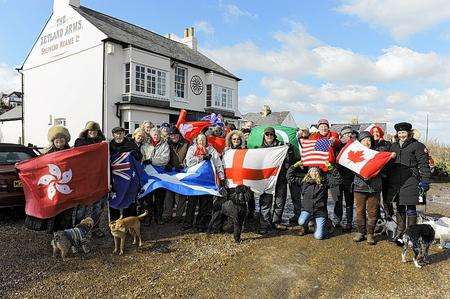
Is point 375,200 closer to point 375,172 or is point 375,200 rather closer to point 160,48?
point 375,172

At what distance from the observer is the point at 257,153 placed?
7.11 meters

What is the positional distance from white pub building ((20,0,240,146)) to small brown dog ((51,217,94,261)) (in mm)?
12107

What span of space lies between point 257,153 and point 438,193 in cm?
941

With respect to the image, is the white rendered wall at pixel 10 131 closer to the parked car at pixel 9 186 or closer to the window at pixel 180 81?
the window at pixel 180 81

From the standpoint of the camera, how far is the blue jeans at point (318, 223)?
6398 millimetres

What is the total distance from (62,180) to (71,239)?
117 centimetres

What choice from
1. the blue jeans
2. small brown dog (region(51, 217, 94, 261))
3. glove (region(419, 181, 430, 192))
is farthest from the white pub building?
glove (region(419, 181, 430, 192))

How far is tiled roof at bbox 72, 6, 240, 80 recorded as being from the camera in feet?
69.3

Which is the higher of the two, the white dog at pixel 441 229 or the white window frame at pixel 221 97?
the white window frame at pixel 221 97

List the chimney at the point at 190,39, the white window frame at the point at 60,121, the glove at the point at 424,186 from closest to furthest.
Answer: the glove at the point at 424,186 < the white window frame at the point at 60,121 < the chimney at the point at 190,39

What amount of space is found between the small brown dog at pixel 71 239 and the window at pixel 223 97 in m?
21.1

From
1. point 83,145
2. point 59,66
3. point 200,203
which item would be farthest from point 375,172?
point 59,66

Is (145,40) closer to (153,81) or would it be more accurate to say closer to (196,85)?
(153,81)

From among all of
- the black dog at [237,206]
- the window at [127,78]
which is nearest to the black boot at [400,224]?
the black dog at [237,206]
